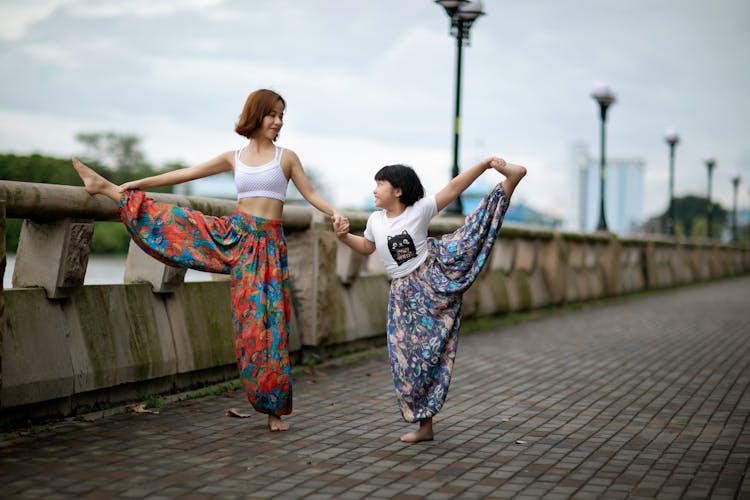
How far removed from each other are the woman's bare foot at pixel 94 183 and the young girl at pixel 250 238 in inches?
0.6

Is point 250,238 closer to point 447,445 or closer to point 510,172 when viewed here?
point 510,172

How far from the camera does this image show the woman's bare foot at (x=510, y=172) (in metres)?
6.76

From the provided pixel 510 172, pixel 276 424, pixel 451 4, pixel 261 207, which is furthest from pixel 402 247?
pixel 451 4

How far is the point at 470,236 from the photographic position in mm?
6977

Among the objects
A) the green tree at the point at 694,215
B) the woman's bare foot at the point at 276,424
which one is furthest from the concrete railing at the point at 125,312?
the green tree at the point at 694,215

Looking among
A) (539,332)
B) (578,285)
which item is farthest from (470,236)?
(578,285)

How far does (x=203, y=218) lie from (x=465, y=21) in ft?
36.0

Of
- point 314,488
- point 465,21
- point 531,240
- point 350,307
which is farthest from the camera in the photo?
point 531,240

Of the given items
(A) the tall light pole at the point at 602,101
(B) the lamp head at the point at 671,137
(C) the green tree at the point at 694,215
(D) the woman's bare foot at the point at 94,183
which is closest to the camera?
(D) the woman's bare foot at the point at 94,183

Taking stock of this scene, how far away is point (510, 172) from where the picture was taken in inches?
268

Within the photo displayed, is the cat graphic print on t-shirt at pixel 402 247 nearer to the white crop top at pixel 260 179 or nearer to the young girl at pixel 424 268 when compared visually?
the young girl at pixel 424 268

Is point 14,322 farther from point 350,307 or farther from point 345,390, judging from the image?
point 350,307

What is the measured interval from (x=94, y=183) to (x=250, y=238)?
1.01 meters

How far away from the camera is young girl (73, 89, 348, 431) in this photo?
22.7 ft
